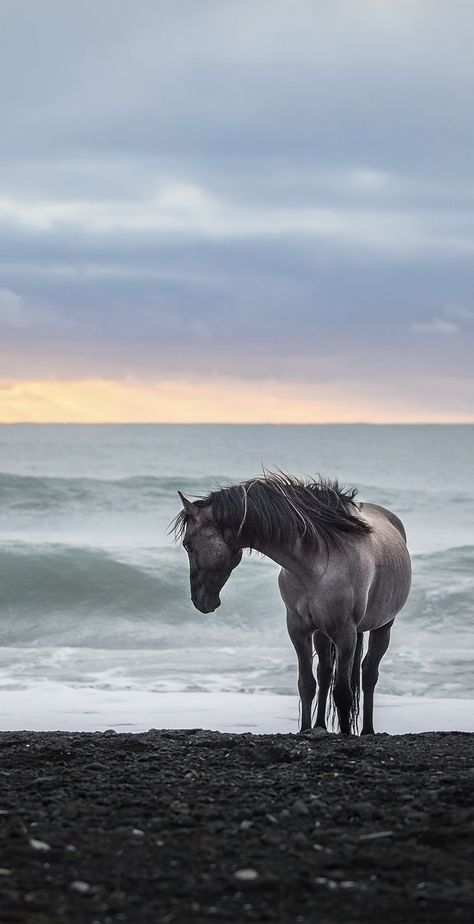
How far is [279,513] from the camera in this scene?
6285mm

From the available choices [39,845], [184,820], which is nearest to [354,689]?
[184,820]

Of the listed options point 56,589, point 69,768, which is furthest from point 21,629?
point 69,768

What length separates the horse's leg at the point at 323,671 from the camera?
6.77 meters

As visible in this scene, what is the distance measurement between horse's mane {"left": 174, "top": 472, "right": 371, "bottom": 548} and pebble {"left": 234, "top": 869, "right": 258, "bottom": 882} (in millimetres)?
2886

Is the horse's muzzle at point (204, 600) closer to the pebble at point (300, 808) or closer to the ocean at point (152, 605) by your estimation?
the ocean at point (152, 605)

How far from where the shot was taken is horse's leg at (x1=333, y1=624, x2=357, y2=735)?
6.51 metres

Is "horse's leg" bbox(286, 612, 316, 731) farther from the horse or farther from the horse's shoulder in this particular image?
the horse's shoulder

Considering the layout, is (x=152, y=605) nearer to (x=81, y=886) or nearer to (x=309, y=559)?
(x=309, y=559)

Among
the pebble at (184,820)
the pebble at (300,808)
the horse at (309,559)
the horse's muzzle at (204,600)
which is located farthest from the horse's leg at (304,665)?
the pebble at (184,820)

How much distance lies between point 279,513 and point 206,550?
1.65ft

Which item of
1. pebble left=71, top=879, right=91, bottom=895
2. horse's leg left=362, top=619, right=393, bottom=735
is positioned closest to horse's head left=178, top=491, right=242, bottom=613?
horse's leg left=362, top=619, right=393, bottom=735

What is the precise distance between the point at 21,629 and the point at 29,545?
26.7 ft

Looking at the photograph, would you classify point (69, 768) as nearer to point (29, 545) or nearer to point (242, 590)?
point (242, 590)

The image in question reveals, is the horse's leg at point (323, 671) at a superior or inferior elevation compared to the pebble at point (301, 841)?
superior
